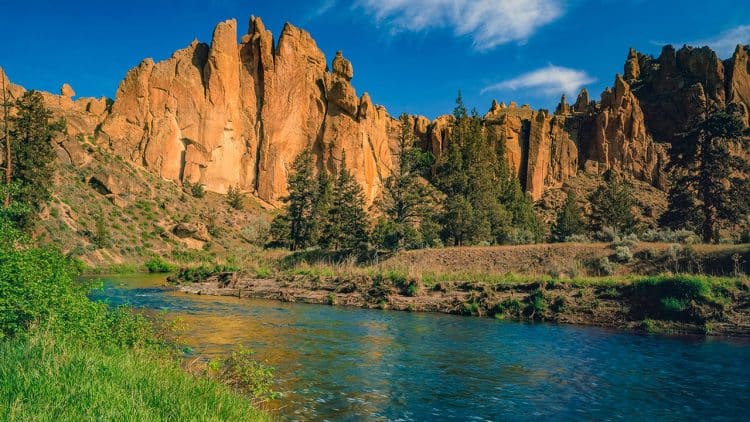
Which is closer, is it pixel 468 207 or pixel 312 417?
pixel 312 417

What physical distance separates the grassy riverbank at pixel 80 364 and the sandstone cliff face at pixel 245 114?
236 feet

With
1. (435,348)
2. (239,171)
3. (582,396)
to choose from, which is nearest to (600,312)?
(435,348)

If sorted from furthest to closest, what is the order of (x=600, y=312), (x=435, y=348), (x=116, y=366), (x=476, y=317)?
(x=476, y=317), (x=600, y=312), (x=435, y=348), (x=116, y=366)

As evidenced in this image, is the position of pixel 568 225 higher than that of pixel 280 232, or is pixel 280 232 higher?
pixel 568 225

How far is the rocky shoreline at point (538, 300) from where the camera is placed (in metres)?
20.8

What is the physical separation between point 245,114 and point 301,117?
954 cm

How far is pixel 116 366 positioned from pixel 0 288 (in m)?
3.28

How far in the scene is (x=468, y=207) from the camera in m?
44.2

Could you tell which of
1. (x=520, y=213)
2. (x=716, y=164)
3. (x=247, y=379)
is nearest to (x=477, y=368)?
(x=247, y=379)

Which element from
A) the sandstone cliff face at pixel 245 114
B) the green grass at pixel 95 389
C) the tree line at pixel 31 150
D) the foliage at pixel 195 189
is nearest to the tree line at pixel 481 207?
the foliage at pixel 195 189

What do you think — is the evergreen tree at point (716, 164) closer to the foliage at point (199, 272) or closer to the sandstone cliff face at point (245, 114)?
the foliage at point (199, 272)

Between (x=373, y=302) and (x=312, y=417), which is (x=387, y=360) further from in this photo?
(x=373, y=302)

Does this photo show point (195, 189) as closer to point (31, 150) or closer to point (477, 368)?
point (31, 150)

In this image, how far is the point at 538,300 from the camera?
24.6 metres
